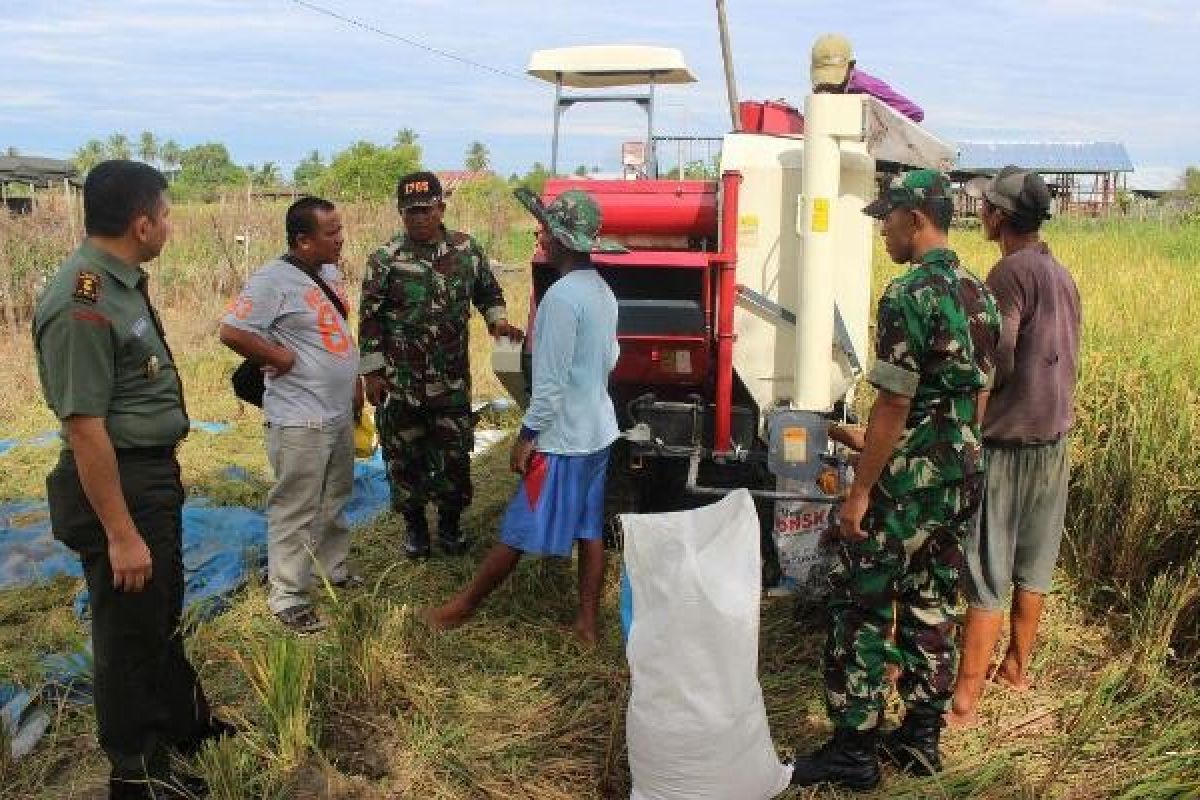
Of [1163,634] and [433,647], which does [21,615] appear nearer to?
[433,647]

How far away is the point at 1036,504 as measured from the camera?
317 cm

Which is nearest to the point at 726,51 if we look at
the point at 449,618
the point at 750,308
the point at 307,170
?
the point at 750,308

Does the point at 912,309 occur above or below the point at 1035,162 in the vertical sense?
below

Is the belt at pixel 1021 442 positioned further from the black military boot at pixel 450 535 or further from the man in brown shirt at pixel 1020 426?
the black military boot at pixel 450 535

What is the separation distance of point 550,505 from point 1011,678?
5.65ft

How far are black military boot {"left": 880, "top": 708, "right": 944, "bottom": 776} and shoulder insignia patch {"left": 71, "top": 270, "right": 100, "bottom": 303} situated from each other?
2471 millimetres

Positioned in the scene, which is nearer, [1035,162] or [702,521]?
[702,521]

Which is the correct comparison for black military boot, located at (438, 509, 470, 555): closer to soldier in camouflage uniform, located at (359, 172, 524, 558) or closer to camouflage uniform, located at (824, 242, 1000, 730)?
soldier in camouflage uniform, located at (359, 172, 524, 558)

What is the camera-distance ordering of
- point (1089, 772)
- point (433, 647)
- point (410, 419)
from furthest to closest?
1. point (410, 419)
2. point (433, 647)
3. point (1089, 772)

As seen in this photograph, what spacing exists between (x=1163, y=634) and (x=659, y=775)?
190cm

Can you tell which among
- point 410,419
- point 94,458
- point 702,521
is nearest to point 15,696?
point 94,458

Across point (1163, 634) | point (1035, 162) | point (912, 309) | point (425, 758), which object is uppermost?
point (1035, 162)

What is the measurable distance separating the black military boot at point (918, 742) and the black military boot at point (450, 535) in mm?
2362

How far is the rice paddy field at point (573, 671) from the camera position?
8.76ft
